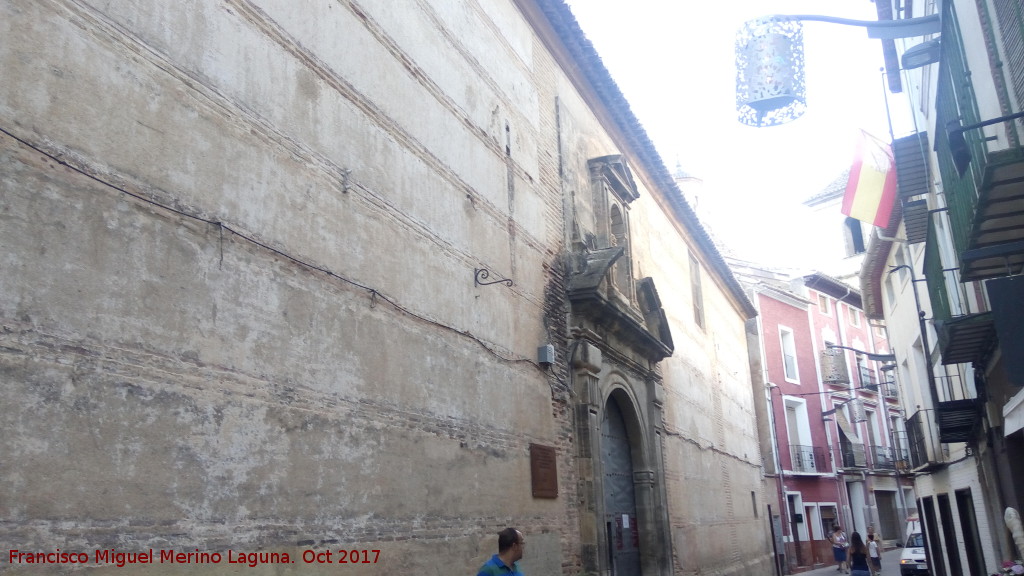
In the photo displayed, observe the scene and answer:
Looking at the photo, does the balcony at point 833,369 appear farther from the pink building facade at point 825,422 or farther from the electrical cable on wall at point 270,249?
the electrical cable on wall at point 270,249

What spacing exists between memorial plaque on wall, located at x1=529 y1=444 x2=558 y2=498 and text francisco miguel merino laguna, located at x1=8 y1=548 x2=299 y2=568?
332cm

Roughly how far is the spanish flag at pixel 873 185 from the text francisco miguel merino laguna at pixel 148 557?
36.0ft

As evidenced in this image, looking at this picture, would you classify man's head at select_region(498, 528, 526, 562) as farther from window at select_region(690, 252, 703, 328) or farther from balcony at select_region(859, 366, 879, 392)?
balcony at select_region(859, 366, 879, 392)

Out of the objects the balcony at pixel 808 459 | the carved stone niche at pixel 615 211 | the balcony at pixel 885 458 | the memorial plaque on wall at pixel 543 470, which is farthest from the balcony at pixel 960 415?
the balcony at pixel 885 458

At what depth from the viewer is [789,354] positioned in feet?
86.6

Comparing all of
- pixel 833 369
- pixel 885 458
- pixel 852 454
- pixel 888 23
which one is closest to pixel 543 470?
pixel 888 23

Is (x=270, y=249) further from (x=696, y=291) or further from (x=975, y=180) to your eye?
(x=696, y=291)

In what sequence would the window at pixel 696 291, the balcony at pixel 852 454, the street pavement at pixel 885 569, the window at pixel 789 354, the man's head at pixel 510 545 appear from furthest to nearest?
the balcony at pixel 852 454, the window at pixel 789 354, the street pavement at pixel 885 569, the window at pixel 696 291, the man's head at pixel 510 545

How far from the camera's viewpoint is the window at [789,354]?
2602 centimetres

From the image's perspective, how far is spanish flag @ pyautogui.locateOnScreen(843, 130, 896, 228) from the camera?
12.6 m

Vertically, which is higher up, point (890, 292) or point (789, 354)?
point (789, 354)

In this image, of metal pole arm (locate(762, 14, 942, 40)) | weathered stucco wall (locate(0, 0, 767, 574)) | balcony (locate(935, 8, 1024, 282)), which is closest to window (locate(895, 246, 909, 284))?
weathered stucco wall (locate(0, 0, 767, 574))

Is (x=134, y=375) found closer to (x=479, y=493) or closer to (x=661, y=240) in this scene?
(x=479, y=493)

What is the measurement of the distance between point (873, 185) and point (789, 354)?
48.1ft
